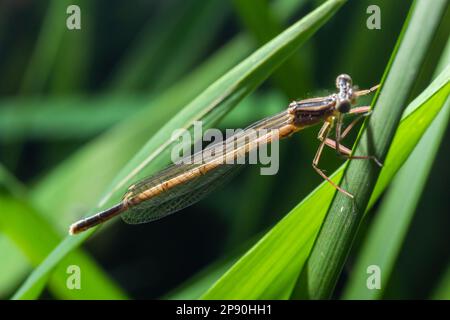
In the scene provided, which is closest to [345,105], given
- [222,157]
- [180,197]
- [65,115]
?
[222,157]

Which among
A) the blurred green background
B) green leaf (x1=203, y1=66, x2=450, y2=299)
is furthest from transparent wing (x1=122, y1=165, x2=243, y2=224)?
green leaf (x1=203, y1=66, x2=450, y2=299)

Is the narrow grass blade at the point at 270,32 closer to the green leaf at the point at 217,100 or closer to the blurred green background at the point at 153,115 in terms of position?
the blurred green background at the point at 153,115

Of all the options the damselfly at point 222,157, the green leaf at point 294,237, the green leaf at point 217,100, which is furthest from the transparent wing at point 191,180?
the green leaf at point 294,237

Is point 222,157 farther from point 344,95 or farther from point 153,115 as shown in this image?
point 153,115

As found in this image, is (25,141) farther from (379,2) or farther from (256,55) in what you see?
(256,55)
